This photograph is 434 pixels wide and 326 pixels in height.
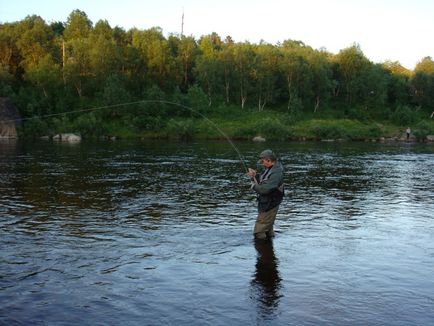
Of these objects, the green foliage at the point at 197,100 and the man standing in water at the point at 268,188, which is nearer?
the man standing in water at the point at 268,188

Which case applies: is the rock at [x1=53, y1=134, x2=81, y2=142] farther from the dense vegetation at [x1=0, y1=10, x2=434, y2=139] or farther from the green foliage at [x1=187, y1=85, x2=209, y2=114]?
the green foliage at [x1=187, y1=85, x2=209, y2=114]

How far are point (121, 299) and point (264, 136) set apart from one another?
5890cm

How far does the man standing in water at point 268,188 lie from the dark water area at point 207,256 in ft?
2.11

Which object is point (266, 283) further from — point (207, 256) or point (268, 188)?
point (268, 188)

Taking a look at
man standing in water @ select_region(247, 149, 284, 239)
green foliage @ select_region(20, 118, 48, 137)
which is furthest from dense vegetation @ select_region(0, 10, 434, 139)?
man standing in water @ select_region(247, 149, 284, 239)

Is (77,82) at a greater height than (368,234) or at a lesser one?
greater

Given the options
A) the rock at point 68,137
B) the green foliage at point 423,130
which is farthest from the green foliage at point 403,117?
the rock at point 68,137

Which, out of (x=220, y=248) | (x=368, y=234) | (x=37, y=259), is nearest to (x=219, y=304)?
(x=220, y=248)

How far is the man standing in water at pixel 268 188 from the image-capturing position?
38.4ft

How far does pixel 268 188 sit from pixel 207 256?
2211 millimetres

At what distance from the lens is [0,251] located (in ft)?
35.8

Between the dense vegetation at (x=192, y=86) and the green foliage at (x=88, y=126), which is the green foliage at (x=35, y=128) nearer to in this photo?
the dense vegetation at (x=192, y=86)

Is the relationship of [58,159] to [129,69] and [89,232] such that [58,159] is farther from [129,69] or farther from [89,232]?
[129,69]

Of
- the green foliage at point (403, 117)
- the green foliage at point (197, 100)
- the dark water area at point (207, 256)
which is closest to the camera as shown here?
the dark water area at point (207, 256)
